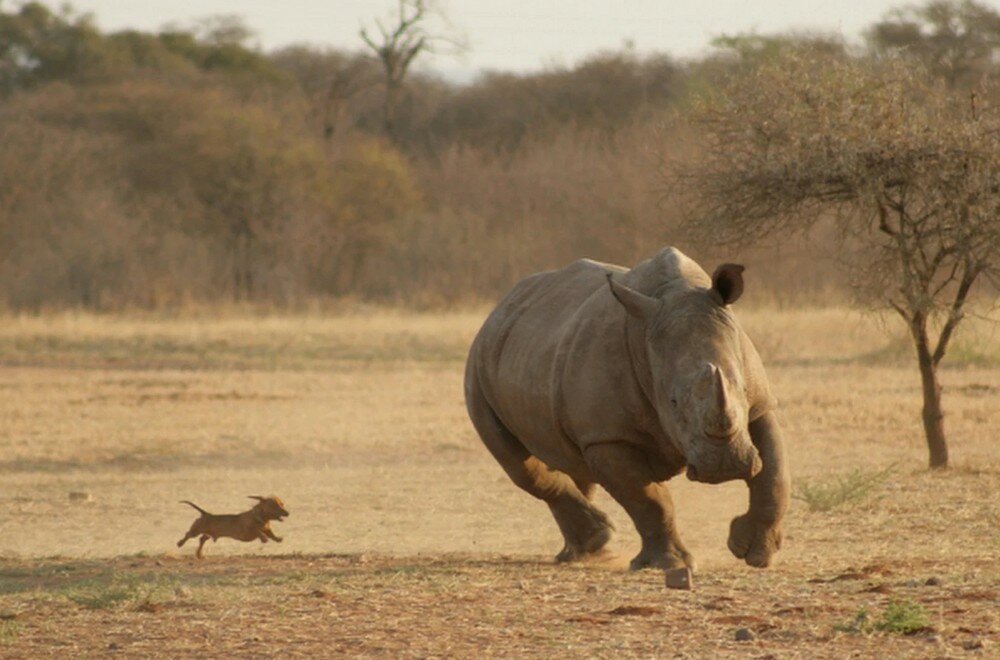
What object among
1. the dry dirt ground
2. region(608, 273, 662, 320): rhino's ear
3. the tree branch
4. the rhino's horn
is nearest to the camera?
the dry dirt ground

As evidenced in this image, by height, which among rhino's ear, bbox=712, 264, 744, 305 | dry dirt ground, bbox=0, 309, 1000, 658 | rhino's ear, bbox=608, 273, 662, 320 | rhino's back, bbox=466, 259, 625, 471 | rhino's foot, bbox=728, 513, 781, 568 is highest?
rhino's ear, bbox=712, 264, 744, 305

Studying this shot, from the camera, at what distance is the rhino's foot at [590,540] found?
9.57 metres

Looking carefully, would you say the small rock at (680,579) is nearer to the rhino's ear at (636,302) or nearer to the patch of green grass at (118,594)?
the rhino's ear at (636,302)

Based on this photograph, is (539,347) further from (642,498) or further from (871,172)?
(871,172)

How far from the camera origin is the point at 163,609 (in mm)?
7664

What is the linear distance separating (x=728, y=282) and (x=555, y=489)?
7.30 feet

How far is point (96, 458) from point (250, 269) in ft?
66.3

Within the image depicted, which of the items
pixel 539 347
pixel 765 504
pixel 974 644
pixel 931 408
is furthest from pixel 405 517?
pixel 974 644

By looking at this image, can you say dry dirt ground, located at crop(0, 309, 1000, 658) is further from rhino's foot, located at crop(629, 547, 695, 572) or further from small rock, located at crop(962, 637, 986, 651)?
rhino's foot, located at crop(629, 547, 695, 572)

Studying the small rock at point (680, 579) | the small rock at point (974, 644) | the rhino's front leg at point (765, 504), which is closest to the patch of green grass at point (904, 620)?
the small rock at point (974, 644)

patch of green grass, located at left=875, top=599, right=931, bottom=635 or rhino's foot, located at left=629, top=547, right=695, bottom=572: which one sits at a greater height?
patch of green grass, located at left=875, top=599, right=931, bottom=635

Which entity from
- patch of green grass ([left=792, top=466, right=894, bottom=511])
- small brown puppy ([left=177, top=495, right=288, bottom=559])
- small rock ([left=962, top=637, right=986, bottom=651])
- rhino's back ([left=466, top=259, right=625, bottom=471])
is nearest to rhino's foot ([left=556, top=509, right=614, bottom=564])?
rhino's back ([left=466, top=259, right=625, bottom=471])

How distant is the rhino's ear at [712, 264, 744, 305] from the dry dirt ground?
1.26 metres

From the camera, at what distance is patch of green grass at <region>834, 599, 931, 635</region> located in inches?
255
